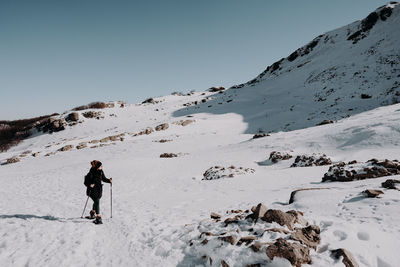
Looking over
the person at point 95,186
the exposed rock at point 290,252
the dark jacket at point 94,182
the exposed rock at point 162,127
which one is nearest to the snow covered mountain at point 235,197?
the exposed rock at point 290,252

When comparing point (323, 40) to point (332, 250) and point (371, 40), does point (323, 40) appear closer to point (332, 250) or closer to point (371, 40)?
point (371, 40)

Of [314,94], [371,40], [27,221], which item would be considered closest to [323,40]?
[371,40]

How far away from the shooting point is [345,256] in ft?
13.6

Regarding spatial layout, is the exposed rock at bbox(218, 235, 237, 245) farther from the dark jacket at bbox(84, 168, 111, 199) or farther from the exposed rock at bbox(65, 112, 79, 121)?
the exposed rock at bbox(65, 112, 79, 121)

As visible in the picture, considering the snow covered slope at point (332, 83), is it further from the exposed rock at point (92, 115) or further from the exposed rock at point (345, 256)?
the exposed rock at point (345, 256)

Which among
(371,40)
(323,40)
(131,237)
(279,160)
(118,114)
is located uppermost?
(323,40)

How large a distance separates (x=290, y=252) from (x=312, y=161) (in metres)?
12.3

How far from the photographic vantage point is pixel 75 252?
6.00 metres

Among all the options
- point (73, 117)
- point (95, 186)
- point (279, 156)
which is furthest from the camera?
point (73, 117)

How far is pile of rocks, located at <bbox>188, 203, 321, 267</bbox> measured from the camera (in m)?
4.42

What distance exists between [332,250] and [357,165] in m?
8.22

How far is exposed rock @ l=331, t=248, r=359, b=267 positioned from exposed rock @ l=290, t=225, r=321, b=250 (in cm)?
39

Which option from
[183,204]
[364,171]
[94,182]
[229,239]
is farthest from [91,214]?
[364,171]

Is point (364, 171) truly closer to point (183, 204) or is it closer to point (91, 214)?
point (183, 204)
